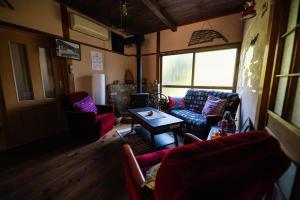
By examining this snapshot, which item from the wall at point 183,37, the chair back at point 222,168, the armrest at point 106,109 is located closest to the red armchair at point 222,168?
the chair back at point 222,168

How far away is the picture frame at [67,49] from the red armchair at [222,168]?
3.13m

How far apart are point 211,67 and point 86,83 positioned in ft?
10.6

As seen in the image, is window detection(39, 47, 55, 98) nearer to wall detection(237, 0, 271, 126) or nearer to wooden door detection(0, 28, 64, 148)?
wooden door detection(0, 28, 64, 148)

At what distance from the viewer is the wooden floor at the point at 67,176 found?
54.9 inches

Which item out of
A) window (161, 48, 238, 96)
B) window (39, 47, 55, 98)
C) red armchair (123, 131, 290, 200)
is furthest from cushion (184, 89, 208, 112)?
window (39, 47, 55, 98)

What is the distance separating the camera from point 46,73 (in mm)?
2619

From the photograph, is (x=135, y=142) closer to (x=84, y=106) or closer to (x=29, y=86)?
(x=84, y=106)

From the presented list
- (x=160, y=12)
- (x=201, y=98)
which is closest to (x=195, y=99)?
(x=201, y=98)

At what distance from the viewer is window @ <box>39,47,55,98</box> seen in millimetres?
2551

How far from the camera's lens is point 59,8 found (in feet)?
8.70

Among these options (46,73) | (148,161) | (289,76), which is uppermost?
(46,73)

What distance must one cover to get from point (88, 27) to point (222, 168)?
3750 millimetres

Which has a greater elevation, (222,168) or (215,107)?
(222,168)

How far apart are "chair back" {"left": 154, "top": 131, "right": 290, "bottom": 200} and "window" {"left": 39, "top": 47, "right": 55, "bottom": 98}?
3039mm
